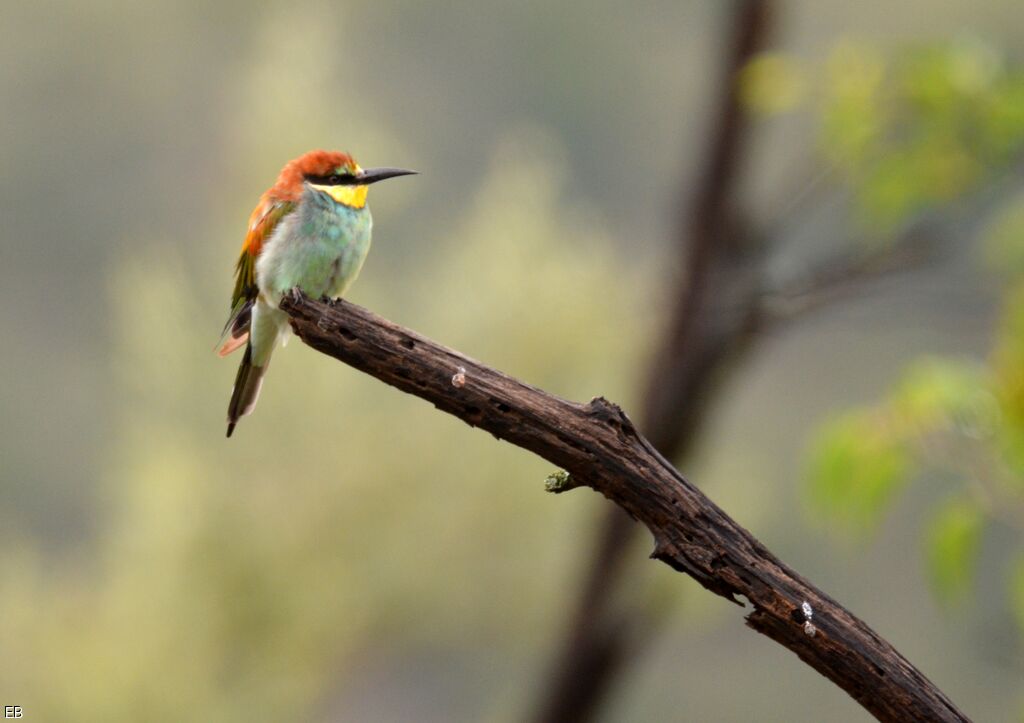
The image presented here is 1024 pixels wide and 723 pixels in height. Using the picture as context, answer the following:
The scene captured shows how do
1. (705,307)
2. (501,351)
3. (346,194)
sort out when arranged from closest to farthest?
(346,194) < (705,307) < (501,351)

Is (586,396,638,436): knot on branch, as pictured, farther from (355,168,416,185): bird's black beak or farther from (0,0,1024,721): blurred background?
(355,168,416,185): bird's black beak

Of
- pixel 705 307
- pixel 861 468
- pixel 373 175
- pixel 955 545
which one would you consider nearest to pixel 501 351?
pixel 705 307

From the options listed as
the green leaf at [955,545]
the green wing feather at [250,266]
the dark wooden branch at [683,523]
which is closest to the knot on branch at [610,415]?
the dark wooden branch at [683,523]

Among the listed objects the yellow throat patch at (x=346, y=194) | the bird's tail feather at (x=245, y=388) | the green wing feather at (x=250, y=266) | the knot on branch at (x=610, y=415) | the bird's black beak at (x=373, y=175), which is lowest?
the bird's tail feather at (x=245, y=388)

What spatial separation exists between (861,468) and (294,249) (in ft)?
2.49

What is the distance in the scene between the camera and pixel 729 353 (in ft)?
7.76

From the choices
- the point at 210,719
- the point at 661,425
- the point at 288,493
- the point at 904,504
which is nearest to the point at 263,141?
the point at 288,493

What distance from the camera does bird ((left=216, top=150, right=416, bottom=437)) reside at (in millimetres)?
1737

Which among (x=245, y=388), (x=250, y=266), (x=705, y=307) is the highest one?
(x=705, y=307)

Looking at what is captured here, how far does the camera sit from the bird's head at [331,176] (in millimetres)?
1837

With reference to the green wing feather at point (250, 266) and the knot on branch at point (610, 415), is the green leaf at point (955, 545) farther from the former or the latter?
the green wing feather at point (250, 266)

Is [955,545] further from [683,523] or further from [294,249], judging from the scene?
[294,249]

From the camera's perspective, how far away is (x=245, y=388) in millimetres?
1897

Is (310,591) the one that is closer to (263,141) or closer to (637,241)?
(263,141)
